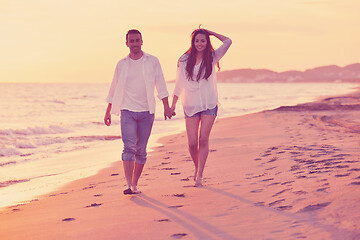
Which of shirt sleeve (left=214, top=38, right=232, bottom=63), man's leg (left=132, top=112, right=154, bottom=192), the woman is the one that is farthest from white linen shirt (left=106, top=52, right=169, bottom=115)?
shirt sleeve (left=214, top=38, right=232, bottom=63)

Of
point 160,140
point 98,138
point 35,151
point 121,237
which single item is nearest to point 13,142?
point 35,151

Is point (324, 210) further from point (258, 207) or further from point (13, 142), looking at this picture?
point (13, 142)

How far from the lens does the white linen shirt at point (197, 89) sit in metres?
5.46

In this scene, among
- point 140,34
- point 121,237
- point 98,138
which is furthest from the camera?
point 98,138

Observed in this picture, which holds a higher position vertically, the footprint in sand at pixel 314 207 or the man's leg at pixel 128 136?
the man's leg at pixel 128 136

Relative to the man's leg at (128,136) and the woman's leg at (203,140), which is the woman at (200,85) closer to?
the woman's leg at (203,140)

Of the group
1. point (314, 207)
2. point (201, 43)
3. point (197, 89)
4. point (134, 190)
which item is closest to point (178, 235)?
point (314, 207)

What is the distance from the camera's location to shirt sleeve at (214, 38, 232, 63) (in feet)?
18.2

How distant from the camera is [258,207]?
4.18m

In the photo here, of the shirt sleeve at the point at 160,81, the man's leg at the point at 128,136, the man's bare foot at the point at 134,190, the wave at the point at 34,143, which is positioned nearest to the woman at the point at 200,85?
the shirt sleeve at the point at 160,81

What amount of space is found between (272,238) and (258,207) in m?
0.85

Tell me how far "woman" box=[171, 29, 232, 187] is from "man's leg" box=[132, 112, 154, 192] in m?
0.35

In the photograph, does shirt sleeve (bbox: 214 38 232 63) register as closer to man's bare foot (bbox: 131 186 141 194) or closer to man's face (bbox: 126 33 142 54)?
man's face (bbox: 126 33 142 54)

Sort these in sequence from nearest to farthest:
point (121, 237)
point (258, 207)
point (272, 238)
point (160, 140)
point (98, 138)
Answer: point (272, 238) → point (121, 237) → point (258, 207) → point (160, 140) → point (98, 138)
